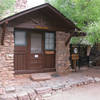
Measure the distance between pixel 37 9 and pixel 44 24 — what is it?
825 mm

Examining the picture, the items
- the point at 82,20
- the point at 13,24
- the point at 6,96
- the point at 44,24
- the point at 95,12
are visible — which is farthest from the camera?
the point at 82,20

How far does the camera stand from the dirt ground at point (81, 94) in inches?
173

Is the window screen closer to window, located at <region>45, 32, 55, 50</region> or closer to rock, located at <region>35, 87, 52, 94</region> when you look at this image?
window, located at <region>45, 32, 55, 50</region>

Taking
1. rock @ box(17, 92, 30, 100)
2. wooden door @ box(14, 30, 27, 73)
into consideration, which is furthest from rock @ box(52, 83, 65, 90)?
wooden door @ box(14, 30, 27, 73)

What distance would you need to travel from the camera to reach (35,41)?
618 centimetres

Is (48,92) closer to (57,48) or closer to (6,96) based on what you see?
(6,96)

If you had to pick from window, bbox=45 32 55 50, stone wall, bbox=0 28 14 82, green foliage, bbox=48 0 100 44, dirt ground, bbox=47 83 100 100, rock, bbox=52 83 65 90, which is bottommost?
dirt ground, bbox=47 83 100 100

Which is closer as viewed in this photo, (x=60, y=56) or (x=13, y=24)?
(x=13, y=24)

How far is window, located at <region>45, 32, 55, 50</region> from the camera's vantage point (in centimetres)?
644

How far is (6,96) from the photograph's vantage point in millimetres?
3791

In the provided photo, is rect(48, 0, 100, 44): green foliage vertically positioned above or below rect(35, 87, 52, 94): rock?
above

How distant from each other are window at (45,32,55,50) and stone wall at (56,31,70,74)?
28 cm

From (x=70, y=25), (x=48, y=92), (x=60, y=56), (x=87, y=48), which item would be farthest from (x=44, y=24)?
(x=87, y=48)

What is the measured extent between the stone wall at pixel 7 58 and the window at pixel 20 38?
1.32ft
